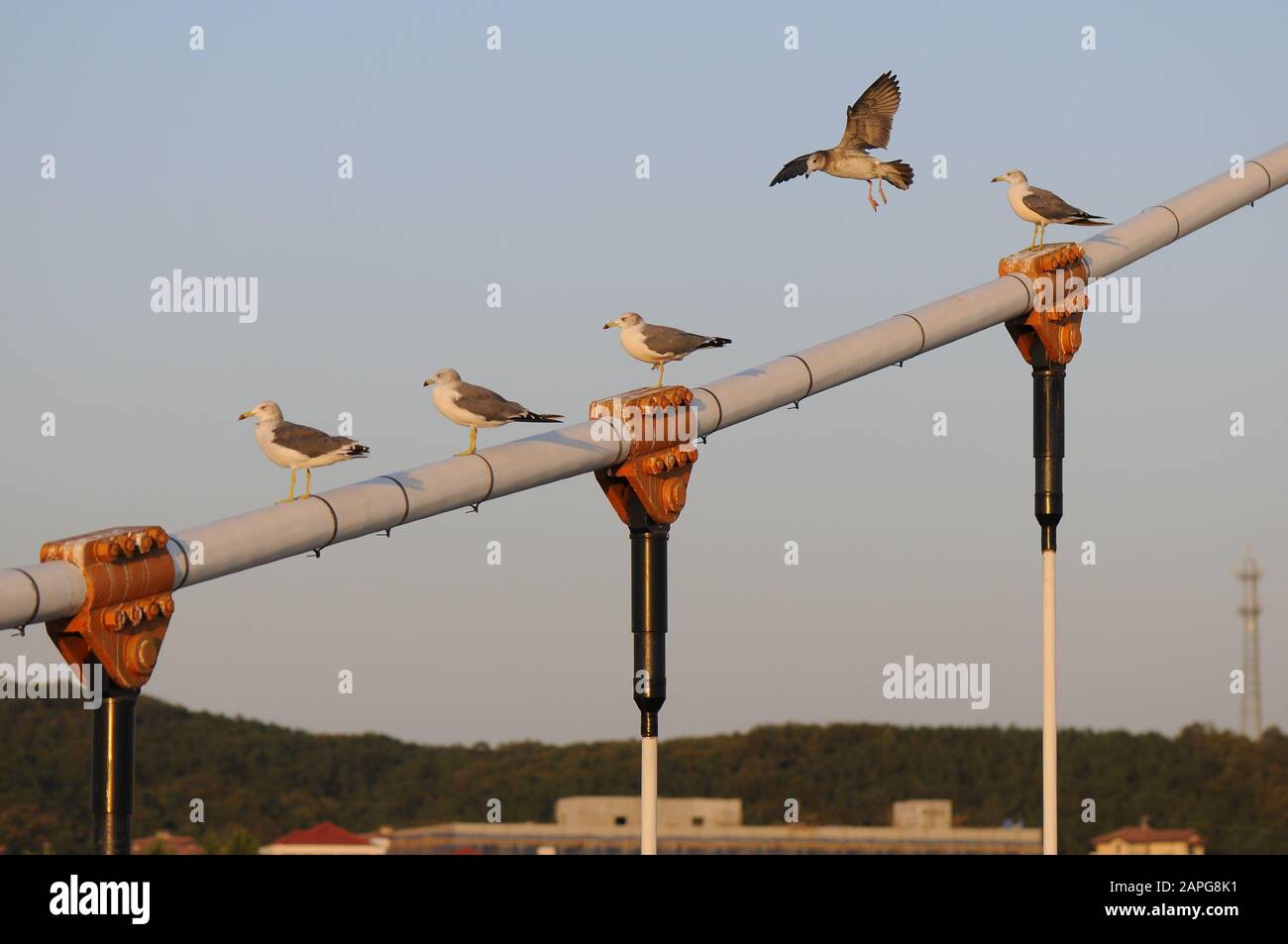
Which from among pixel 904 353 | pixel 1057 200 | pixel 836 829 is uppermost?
pixel 1057 200

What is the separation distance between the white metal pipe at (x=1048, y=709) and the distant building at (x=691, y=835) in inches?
2454

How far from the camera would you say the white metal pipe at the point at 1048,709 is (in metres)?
18.0

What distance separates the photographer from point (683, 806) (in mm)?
86812

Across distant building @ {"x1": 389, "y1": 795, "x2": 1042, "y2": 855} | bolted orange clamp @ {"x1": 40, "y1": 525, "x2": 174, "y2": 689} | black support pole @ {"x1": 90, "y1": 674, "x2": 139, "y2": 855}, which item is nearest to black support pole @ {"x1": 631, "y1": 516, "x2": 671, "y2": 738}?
bolted orange clamp @ {"x1": 40, "y1": 525, "x2": 174, "y2": 689}

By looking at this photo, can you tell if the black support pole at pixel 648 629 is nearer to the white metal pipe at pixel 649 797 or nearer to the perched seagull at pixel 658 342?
the white metal pipe at pixel 649 797

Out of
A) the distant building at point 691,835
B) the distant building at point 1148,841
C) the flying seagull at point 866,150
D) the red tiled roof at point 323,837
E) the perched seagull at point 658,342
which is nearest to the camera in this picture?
the perched seagull at point 658,342

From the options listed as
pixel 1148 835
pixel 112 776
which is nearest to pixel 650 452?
pixel 112 776

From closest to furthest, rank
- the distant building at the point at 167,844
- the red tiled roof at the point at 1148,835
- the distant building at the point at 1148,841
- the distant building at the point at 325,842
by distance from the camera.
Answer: the distant building at the point at 167,844 → the distant building at the point at 325,842 → the distant building at the point at 1148,841 → the red tiled roof at the point at 1148,835

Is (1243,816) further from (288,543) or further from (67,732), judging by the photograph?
(288,543)

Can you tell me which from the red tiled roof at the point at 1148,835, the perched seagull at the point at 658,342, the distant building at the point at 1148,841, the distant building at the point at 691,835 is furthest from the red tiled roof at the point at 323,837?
the perched seagull at the point at 658,342

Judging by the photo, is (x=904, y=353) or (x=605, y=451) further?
(x=904, y=353)
